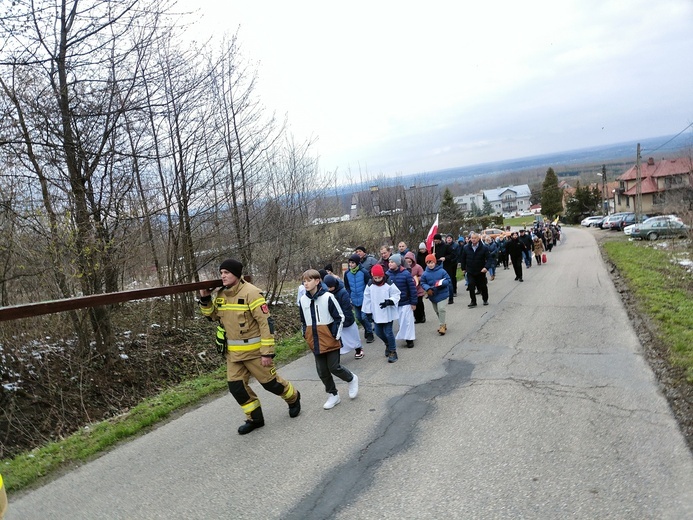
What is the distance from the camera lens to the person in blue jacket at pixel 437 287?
10016 millimetres

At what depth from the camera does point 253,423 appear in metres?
5.57

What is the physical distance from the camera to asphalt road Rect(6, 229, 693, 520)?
3.74m

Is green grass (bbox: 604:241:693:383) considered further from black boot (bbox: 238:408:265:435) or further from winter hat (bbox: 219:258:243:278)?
winter hat (bbox: 219:258:243:278)

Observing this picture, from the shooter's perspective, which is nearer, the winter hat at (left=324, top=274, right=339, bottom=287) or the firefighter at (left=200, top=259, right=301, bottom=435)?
the firefighter at (left=200, top=259, right=301, bottom=435)

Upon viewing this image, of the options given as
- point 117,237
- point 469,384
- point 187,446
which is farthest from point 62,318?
point 469,384

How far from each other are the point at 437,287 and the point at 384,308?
7.18 ft

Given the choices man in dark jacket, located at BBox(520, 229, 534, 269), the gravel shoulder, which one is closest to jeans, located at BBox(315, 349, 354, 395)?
the gravel shoulder

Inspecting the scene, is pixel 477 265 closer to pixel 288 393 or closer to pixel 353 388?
pixel 353 388

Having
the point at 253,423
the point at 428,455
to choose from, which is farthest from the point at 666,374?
the point at 253,423

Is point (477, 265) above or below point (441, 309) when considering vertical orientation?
above

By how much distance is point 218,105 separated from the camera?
12820 mm

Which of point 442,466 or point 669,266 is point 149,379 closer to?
point 442,466

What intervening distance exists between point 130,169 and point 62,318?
3.12 metres

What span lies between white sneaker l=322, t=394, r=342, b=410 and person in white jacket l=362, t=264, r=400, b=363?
81.9 inches
